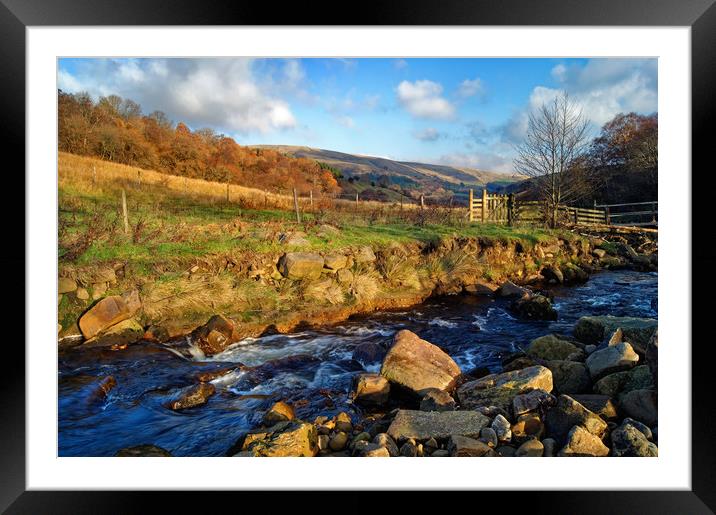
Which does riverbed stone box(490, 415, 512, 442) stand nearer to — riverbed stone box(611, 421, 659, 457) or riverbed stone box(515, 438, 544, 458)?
riverbed stone box(515, 438, 544, 458)

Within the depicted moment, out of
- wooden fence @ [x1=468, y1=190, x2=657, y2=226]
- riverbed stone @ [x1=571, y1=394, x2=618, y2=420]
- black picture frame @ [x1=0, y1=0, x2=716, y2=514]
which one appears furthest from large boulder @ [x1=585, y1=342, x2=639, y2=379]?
wooden fence @ [x1=468, y1=190, x2=657, y2=226]

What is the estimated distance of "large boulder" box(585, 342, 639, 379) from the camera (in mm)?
3602

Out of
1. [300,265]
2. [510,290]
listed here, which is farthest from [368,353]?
[510,290]

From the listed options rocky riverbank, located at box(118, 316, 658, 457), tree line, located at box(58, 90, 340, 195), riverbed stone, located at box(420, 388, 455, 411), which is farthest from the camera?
tree line, located at box(58, 90, 340, 195)

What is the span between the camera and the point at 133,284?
17.2 ft

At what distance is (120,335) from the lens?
15.4 feet

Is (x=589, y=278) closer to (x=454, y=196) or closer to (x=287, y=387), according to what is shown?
(x=454, y=196)

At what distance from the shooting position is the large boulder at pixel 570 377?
363 cm

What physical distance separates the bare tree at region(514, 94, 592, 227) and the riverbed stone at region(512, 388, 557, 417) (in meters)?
5.56
